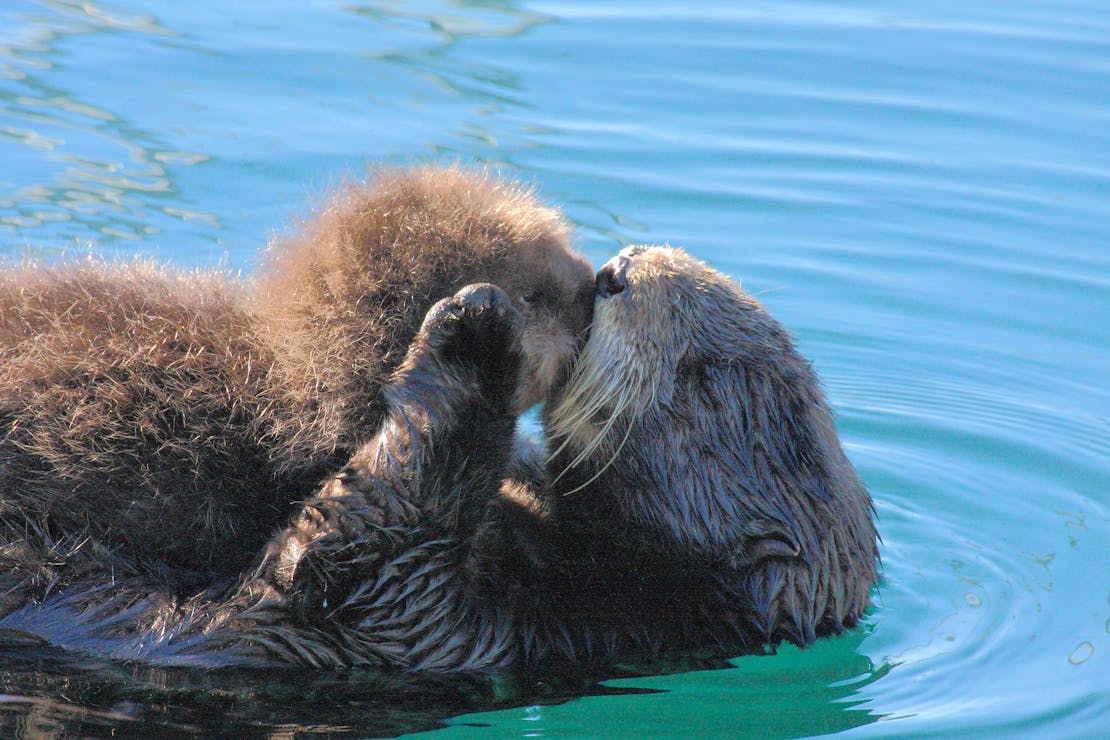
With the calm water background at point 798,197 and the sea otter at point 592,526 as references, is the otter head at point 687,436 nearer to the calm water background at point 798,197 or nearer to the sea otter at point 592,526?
the sea otter at point 592,526

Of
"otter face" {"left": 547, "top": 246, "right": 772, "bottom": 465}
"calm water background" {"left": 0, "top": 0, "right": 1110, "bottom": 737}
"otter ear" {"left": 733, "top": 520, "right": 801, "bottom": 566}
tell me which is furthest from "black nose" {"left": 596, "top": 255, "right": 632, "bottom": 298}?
"calm water background" {"left": 0, "top": 0, "right": 1110, "bottom": 737}

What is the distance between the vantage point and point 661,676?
13.1ft

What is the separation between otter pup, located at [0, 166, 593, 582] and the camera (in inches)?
139

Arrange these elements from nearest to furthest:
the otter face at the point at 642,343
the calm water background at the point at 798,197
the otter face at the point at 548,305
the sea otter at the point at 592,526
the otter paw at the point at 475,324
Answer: the otter paw at the point at 475,324
the sea otter at the point at 592,526
the otter face at the point at 548,305
the otter face at the point at 642,343
the calm water background at the point at 798,197

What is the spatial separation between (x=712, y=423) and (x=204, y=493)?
1.42 m

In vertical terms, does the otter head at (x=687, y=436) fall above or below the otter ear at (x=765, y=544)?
above

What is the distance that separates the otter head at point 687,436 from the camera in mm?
4004

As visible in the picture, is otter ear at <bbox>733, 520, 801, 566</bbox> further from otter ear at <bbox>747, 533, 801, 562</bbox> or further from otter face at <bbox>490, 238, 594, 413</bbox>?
otter face at <bbox>490, 238, 594, 413</bbox>

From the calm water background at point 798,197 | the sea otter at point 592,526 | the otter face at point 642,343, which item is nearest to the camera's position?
the sea otter at point 592,526

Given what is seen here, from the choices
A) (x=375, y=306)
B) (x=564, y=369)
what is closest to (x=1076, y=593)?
(x=564, y=369)

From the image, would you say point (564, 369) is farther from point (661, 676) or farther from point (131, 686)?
point (131, 686)

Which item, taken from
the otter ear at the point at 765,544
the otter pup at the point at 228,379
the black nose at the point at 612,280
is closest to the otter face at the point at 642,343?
the black nose at the point at 612,280

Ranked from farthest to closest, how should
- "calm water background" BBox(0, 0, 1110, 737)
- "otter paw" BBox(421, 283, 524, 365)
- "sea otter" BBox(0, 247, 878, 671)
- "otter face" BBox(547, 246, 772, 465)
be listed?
1. "calm water background" BBox(0, 0, 1110, 737)
2. "otter face" BBox(547, 246, 772, 465)
3. "sea otter" BBox(0, 247, 878, 671)
4. "otter paw" BBox(421, 283, 524, 365)

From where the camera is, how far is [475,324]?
349cm
